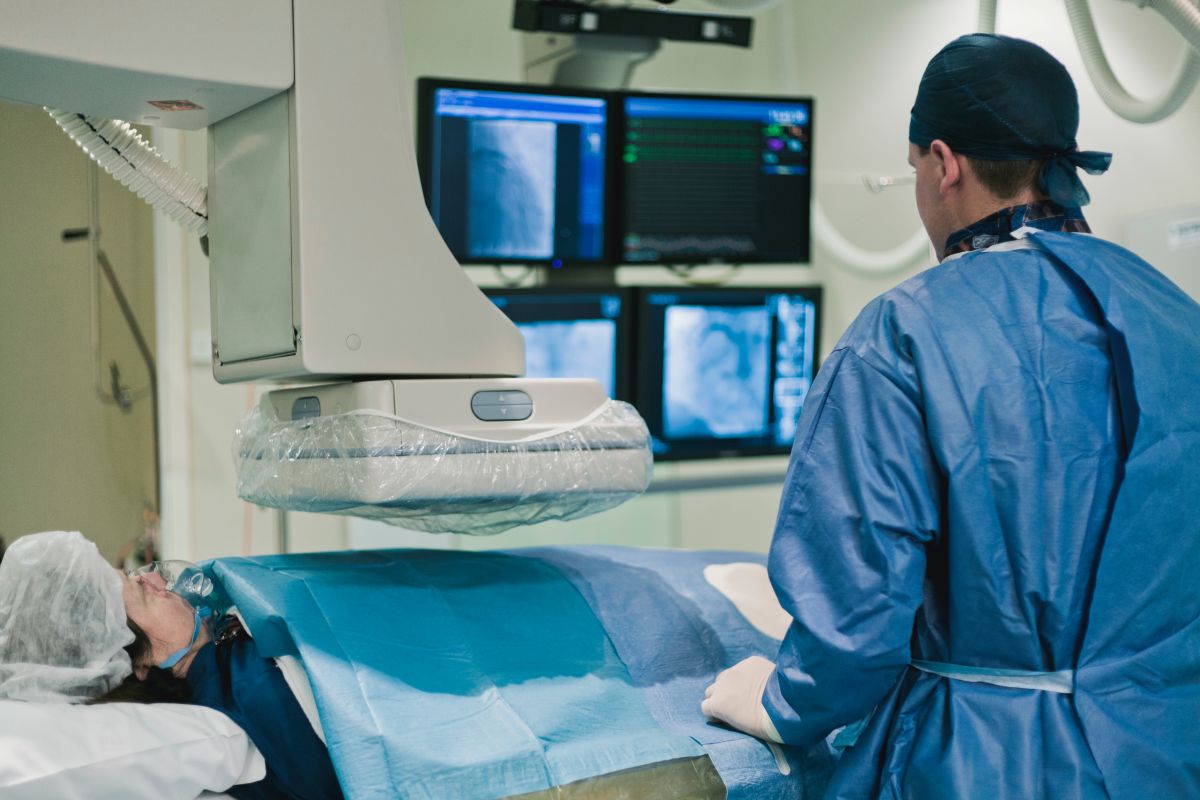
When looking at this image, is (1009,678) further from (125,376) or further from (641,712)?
(125,376)

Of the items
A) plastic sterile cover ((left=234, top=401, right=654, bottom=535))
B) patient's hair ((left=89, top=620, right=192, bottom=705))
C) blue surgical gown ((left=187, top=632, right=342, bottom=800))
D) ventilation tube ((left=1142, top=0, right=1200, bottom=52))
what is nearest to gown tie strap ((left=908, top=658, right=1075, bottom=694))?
plastic sterile cover ((left=234, top=401, right=654, bottom=535))

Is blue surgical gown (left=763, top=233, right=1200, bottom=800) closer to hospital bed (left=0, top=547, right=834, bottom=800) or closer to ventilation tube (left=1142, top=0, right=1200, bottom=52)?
hospital bed (left=0, top=547, right=834, bottom=800)

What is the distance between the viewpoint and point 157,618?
5.24 ft

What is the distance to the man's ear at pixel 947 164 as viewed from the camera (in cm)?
142

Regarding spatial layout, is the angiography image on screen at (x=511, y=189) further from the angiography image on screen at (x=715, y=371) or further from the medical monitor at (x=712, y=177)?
the angiography image on screen at (x=715, y=371)

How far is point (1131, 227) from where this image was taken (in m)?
2.27

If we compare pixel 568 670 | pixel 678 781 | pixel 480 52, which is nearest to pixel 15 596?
pixel 568 670

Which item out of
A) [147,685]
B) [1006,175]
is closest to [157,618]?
[147,685]

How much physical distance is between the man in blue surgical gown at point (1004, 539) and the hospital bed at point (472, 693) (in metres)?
0.26

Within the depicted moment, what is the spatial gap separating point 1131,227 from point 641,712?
145cm

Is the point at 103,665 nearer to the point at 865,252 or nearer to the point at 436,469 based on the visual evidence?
the point at 436,469

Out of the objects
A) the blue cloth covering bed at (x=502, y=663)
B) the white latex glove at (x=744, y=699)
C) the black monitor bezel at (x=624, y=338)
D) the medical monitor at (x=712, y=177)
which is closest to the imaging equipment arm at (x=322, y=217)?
the blue cloth covering bed at (x=502, y=663)

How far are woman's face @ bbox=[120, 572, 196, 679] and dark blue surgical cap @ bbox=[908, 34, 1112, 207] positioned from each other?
48.0 inches

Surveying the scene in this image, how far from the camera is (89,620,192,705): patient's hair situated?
1.55 m
